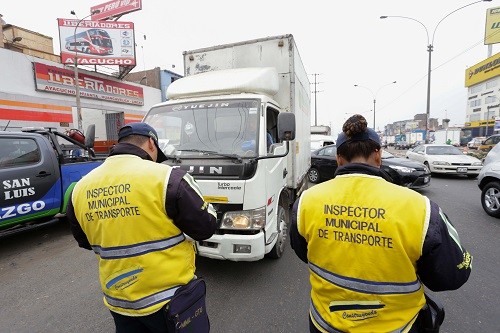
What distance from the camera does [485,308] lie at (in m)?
2.85

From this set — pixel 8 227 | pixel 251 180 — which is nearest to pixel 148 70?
pixel 8 227

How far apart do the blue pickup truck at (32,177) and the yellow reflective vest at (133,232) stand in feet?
12.9

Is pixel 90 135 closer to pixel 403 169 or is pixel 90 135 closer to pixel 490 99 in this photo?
pixel 403 169

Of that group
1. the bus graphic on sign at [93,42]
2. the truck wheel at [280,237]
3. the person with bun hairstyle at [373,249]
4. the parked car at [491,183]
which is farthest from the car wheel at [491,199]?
the bus graphic on sign at [93,42]

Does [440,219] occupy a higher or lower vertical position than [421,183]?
higher

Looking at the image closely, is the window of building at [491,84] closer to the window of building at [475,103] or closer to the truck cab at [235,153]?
the window of building at [475,103]

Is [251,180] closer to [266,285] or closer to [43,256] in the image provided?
[266,285]

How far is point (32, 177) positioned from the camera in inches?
185

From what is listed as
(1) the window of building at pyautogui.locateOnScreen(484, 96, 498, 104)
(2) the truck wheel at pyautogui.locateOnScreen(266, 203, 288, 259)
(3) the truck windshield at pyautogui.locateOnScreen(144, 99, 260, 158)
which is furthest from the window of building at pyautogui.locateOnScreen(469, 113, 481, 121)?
(3) the truck windshield at pyautogui.locateOnScreen(144, 99, 260, 158)

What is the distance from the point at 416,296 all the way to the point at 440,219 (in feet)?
1.32

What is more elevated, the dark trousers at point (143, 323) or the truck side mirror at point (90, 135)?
the truck side mirror at point (90, 135)

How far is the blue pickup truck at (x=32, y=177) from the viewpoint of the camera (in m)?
4.36

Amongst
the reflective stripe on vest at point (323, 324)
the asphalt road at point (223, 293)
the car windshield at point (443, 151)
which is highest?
the car windshield at point (443, 151)

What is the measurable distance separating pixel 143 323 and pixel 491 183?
7129 mm
